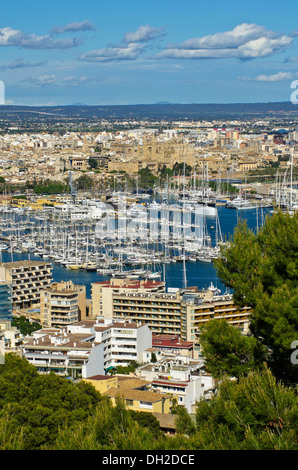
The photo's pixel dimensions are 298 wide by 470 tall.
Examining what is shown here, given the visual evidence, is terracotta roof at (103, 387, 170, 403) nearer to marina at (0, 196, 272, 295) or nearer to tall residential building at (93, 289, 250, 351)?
tall residential building at (93, 289, 250, 351)

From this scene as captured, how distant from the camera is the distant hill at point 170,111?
221 feet

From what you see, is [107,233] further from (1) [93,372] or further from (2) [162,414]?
(2) [162,414]

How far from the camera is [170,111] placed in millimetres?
93125

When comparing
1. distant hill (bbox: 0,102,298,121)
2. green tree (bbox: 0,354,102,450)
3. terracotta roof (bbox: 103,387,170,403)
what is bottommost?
distant hill (bbox: 0,102,298,121)

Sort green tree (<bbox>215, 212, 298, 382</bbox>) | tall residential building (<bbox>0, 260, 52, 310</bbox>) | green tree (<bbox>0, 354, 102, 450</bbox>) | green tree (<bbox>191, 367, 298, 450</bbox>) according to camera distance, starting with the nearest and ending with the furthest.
A: green tree (<bbox>191, 367, 298, 450</bbox>), green tree (<bbox>215, 212, 298, 382</bbox>), green tree (<bbox>0, 354, 102, 450</bbox>), tall residential building (<bbox>0, 260, 52, 310</bbox>)

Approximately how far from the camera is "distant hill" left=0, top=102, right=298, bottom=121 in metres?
67.5


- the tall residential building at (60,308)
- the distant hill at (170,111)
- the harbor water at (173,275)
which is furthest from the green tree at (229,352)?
the distant hill at (170,111)

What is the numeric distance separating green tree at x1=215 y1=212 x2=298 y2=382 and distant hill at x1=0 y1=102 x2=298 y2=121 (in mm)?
51282

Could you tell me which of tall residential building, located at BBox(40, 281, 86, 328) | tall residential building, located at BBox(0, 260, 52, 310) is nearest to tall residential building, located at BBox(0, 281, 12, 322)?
tall residential building, located at BBox(40, 281, 86, 328)

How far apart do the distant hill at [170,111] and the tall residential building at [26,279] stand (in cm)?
4304

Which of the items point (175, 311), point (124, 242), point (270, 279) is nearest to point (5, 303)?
point (175, 311)

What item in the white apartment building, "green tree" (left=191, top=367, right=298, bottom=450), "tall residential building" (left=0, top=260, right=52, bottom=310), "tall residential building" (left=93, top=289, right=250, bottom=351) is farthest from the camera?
"tall residential building" (left=0, top=260, right=52, bottom=310)

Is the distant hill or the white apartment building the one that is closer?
the white apartment building
